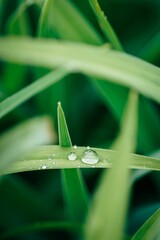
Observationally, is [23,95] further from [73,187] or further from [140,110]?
[140,110]

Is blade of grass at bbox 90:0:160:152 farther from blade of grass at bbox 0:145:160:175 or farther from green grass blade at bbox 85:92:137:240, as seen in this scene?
green grass blade at bbox 85:92:137:240

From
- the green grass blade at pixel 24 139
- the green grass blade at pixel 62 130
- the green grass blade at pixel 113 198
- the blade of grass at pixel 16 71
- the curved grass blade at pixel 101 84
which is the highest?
the blade of grass at pixel 16 71

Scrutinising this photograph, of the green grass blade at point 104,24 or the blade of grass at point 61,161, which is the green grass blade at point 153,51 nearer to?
the green grass blade at point 104,24

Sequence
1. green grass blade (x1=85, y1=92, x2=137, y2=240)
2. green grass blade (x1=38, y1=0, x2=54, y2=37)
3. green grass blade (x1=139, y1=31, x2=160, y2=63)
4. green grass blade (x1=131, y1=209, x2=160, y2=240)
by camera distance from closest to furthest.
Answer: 1. green grass blade (x1=85, y1=92, x2=137, y2=240)
2. green grass blade (x1=131, y1=209, x2=160, y2=240)
3. green grass blade (x1=38, y1=0, x2=54, y2=37)
4. green grass blade (x1=139, y1=31, x2=160, y2=63)

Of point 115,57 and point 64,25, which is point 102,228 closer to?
point 115,57

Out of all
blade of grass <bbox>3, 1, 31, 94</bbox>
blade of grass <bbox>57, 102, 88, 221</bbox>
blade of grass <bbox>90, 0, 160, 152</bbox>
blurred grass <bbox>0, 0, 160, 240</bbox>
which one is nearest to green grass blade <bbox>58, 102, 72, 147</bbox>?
blade of grass <bbox>57, 102, 88, 221</bbox>

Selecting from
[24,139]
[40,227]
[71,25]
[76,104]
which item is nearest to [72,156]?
[24,139]

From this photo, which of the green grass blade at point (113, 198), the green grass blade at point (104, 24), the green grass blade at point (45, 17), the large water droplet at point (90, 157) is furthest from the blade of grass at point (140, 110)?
the green grass blade at point (113, 198)
